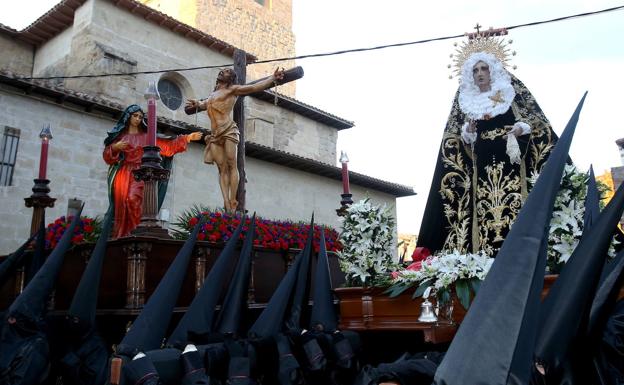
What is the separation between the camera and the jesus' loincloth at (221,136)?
A: 7.21 metres

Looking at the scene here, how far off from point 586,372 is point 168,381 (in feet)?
8.90

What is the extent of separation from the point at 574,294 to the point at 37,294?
4450 mm

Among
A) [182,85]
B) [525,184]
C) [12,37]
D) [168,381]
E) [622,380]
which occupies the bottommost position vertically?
[168,381]

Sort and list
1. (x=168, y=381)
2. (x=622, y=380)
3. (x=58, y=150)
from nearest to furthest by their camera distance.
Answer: (x=622, y=380) < (x=168, y=381) < (x=58, y=150)

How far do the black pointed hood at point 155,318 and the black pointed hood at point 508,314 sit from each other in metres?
2.81

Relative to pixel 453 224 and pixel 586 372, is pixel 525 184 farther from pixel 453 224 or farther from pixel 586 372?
pixel 586 372

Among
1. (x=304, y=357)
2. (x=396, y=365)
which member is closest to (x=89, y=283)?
(x=304, y=357)

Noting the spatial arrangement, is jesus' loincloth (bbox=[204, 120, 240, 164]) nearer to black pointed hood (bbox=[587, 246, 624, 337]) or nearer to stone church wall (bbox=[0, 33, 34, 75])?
black pointed hood (bbox=[587, 246, 624, 337])

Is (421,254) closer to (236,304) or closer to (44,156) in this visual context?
(236,304)

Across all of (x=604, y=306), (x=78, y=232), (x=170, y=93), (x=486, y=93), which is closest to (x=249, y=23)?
(x=170, y=93)

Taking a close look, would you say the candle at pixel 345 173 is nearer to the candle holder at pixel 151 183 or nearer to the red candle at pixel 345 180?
the red candle at pixel 345 180

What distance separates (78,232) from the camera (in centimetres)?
617

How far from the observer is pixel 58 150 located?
12711 millimetres

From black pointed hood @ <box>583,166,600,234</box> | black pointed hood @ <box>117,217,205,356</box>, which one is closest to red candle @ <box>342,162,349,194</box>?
black pointed hood @ <box>117,217,205,356</box>
